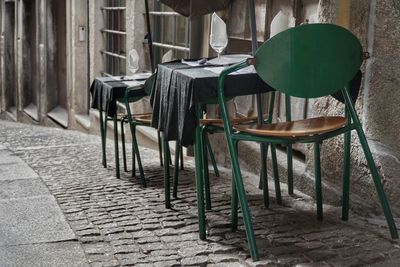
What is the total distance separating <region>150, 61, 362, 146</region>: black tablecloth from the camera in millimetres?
3379

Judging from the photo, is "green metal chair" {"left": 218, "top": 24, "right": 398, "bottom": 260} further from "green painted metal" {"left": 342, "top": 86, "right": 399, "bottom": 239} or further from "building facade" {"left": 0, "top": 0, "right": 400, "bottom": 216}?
"building facade" {"left": 0, "top": 0, "right": 400, "bottom": 216}

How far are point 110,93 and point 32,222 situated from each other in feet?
5.34

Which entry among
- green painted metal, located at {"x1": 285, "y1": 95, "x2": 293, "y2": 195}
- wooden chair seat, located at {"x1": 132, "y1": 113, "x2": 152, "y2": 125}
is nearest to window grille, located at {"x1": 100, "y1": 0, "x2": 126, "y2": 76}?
wooden chair seat, located at {"x1": 132, "y1": 113, "x2": 152, "y2": 125}

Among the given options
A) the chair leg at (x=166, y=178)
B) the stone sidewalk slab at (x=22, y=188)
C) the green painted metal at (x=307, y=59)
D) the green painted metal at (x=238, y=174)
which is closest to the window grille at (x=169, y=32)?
the stone sidewalk slab at (x=22, y=188)

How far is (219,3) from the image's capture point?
5.17 m

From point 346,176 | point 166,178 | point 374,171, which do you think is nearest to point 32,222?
point 166,178

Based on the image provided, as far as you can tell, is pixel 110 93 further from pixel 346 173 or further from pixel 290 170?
pixel 346 173

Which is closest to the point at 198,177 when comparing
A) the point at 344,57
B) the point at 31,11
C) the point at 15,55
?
the point at 344,57

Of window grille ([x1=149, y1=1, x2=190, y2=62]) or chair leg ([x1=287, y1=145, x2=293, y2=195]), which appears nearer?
chair leg ([x1=287, y1=145, x2=293, y2=195])

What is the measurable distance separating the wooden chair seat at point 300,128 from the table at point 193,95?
0.21 metres

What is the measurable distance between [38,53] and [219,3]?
10259 millimetres

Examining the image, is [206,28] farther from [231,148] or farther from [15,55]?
[15,55]

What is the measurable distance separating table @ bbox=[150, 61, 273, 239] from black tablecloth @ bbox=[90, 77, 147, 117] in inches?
60.6

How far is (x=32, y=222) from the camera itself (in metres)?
3.98
